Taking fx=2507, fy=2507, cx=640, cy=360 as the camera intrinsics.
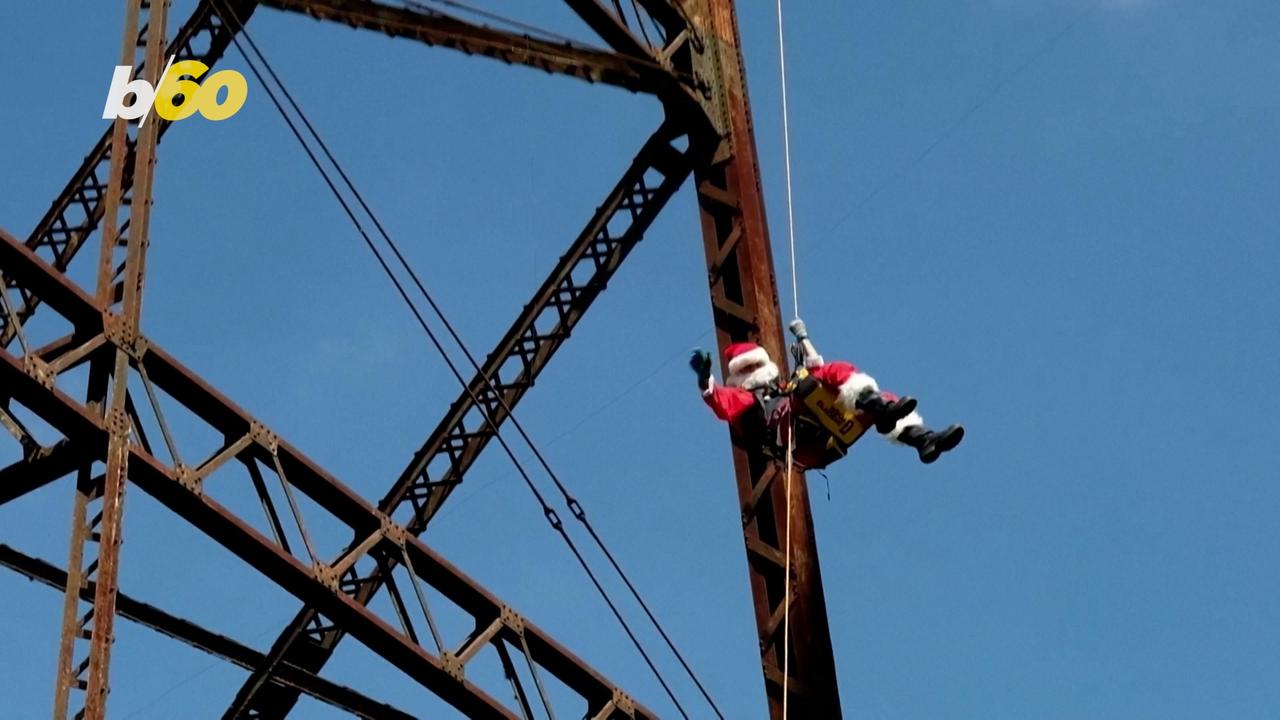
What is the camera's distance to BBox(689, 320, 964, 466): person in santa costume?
13156 millimetres

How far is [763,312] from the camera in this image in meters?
14.0

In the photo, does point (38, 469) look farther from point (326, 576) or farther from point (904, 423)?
point (904, 423)

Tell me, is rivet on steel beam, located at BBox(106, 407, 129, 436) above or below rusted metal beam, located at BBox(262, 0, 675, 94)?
below

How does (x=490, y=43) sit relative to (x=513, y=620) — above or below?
above

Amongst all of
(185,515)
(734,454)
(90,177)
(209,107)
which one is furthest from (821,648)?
(90,177)

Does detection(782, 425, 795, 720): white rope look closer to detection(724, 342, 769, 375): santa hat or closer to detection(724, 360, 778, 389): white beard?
detection(724, 360, 778, 389): white beard

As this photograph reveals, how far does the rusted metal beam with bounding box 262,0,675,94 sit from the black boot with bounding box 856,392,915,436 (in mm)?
2619

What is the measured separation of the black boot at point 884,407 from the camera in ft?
43.0

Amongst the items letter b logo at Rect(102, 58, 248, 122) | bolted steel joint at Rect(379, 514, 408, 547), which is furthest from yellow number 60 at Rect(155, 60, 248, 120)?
bolted steel joint at Rect(379, 514, 408, 547)

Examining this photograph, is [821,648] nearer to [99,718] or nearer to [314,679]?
[314,679]

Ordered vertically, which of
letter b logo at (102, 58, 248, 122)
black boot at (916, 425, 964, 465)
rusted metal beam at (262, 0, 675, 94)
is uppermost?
rusted metal beam at (262, 0, 675, 94)

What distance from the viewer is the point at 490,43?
47.6 feet

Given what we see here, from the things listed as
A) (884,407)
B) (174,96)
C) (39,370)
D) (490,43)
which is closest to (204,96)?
(174,96)

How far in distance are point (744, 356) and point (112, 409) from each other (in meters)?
3.37
